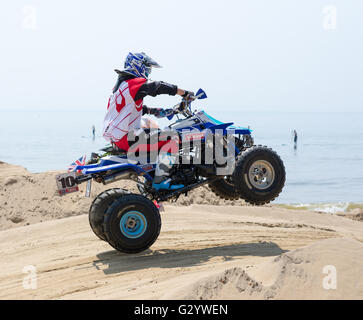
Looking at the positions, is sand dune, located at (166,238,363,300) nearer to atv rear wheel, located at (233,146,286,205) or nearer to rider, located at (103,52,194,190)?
atv rear wheel, located at (233,146,286,205)

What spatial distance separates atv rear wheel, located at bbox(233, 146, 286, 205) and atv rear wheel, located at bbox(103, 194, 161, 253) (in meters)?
1.46

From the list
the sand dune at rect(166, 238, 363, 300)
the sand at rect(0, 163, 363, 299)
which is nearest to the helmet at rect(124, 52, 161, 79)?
the sand at rect(0, 163, 363, 299)

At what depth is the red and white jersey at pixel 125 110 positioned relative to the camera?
26.4 feet

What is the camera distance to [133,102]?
8.07m

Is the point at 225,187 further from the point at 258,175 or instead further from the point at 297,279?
the point at 297,279

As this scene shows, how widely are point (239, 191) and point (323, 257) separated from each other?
235 centimetres

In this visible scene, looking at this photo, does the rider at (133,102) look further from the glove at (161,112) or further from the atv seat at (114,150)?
the glove at (161,112)

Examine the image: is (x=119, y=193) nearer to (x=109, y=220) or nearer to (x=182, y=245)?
(x=109, y=220)

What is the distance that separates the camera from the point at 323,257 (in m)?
6.24

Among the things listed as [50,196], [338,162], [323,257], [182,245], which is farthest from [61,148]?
[323,257]

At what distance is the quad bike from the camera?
7.70 m

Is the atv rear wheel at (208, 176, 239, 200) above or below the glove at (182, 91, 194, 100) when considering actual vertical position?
below

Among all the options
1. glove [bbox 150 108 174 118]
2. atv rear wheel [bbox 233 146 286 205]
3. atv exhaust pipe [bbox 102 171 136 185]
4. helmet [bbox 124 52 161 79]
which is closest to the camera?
atv exhaust pipe [bbox 102 171 136 185]

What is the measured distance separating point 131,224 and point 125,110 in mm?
1706
